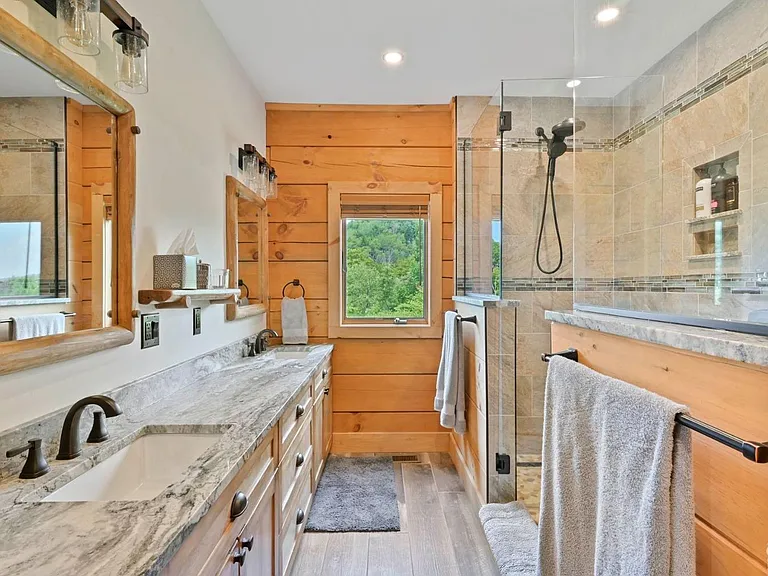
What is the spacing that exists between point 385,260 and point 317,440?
4.60ft

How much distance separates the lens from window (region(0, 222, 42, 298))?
3.19 ft

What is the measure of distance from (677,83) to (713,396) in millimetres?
1916

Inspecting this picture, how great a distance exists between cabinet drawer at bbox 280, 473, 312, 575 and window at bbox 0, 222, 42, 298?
47.0 inches

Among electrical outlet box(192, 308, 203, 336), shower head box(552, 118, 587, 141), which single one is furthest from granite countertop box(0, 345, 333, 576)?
shower head box(552, 118, 587, 141)

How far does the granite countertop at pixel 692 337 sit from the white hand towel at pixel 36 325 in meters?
1.43

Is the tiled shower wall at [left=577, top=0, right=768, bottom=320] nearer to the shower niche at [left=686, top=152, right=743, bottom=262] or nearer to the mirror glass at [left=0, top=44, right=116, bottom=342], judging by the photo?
the shower niche at [left=686, top=152, right=743, bottom=262]

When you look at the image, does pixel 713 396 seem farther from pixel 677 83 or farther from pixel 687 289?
pixel 677 83

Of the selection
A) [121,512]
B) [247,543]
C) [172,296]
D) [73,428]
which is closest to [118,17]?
[172,296]

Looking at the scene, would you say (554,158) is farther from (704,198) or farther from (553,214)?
(704,198)

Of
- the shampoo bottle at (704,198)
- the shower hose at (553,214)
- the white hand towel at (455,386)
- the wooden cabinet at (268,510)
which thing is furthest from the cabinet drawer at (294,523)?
the shampoo bottle at (704,198)

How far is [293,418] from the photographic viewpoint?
1.81 metres

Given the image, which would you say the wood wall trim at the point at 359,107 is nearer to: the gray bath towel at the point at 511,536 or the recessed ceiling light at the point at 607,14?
the recessed ceiling light at the point at 607,14

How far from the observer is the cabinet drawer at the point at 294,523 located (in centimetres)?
167

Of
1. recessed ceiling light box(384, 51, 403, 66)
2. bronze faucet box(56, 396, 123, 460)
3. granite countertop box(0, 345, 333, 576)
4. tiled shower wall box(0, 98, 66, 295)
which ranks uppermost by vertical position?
recessed ceiling light box(384, 51, 403, 66)
